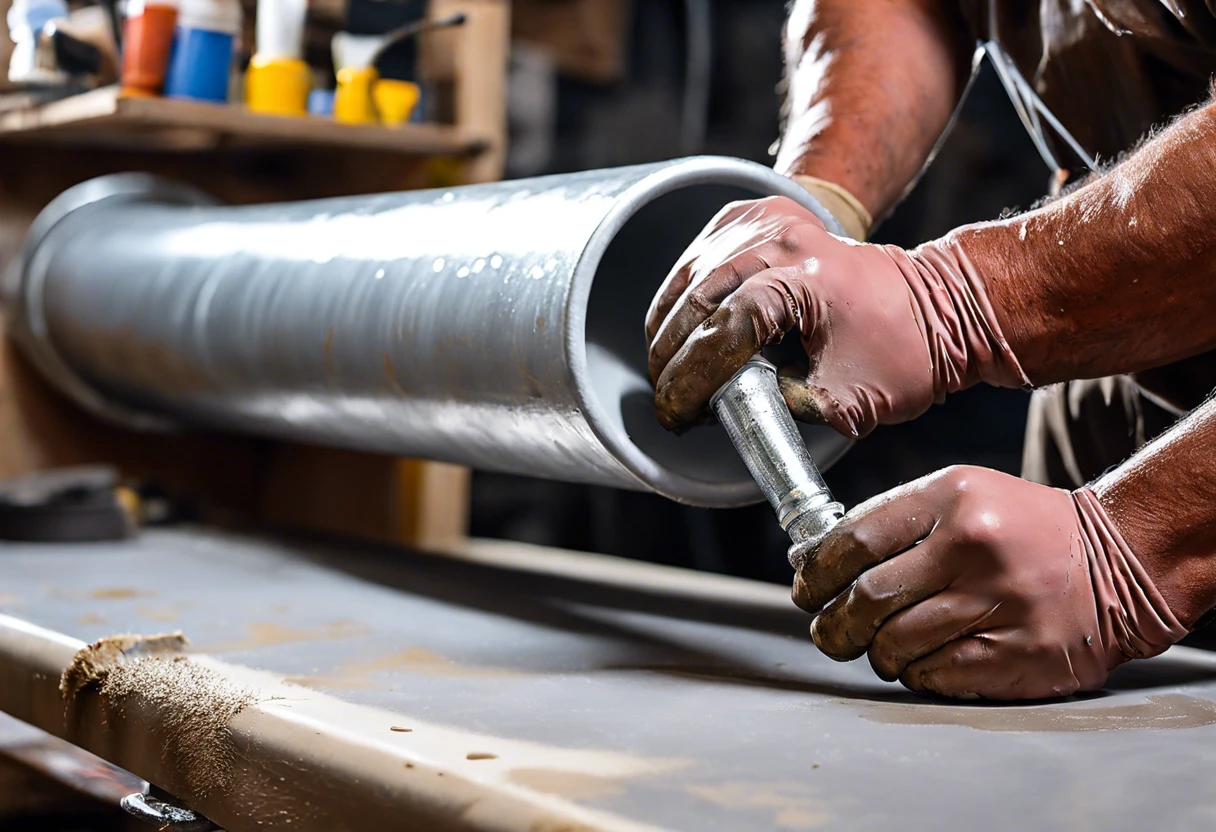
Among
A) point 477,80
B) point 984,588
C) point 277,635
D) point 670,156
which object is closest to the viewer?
point 984,588

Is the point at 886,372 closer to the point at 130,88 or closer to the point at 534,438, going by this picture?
the point at 534,438

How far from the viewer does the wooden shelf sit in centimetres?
182

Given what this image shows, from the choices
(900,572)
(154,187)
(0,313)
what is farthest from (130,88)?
(900,572)

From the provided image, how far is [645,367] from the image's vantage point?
4.27 ft

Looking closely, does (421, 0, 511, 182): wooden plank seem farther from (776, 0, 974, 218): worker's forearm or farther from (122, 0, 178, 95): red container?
(776, 0, 974, 218): worker's forearm

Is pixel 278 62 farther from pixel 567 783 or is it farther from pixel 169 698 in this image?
pixel 567 783

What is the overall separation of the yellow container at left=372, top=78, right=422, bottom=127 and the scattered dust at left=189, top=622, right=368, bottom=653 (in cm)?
105

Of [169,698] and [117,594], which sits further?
[117,594]

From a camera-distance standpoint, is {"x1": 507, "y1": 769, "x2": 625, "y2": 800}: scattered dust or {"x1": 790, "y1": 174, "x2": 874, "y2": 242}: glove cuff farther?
{"x1": 790, "y1": 174, "x2": 874, "y2": 242}: glove cuff

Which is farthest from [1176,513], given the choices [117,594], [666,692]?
[117,594]

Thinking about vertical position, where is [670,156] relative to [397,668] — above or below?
above

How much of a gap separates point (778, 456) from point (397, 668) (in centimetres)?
35

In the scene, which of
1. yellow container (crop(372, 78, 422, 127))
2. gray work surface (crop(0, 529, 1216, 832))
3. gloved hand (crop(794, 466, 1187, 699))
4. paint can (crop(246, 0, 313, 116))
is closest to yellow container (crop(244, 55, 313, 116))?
paint can (crop(246, 0, 313, 116))

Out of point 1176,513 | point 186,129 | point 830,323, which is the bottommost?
point 1176,513
